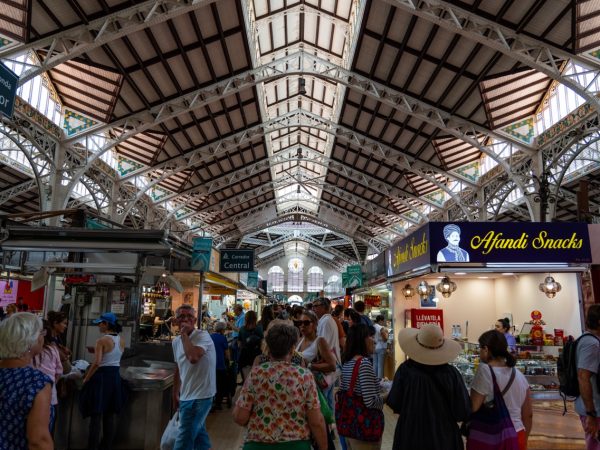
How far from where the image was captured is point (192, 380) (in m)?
3.91

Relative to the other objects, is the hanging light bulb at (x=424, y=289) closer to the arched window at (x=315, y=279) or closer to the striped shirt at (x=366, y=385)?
the striped shirt at (x=366, y=385)

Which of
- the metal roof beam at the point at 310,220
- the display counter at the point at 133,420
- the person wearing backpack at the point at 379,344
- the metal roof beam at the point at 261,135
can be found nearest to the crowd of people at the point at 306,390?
the display counter at the point at 133,420

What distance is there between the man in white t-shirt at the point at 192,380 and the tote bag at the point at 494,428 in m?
2.13

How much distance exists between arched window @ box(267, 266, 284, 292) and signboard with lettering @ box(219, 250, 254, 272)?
120 feet

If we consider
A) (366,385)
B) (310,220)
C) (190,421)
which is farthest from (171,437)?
(310,220)

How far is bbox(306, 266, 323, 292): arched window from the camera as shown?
49.0 m

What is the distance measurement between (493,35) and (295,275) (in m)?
40.8

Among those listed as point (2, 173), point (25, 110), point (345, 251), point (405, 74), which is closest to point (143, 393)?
point (25, 110)

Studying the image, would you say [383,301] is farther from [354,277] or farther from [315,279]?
[315,279]

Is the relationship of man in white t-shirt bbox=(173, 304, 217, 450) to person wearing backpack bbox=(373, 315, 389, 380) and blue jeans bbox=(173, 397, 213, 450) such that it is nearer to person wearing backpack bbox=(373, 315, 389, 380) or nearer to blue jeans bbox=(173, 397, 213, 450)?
blue jeans bbox=(173, 397, 213, 450)

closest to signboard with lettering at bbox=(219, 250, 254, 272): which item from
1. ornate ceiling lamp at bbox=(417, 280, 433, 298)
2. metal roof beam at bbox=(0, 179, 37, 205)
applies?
ornate ceiling lamp at bbox=(417, 280, 433, 298)

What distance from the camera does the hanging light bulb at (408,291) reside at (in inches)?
380

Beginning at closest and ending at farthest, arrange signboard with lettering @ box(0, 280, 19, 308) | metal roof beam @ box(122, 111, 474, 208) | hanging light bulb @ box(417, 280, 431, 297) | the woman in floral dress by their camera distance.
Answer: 1. the woman in floral dress
2. hanging light bulb @ box(417, 280, 431, 297)
3. signboard with lettering @ box(0, 280, 19, 308)
4. metal roof beam @ box(122, 111, 474, 208)

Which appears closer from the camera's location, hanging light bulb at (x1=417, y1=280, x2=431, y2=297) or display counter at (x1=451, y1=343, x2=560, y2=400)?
display counter at (x1=451, y1=343, x2=560, y2=400)
